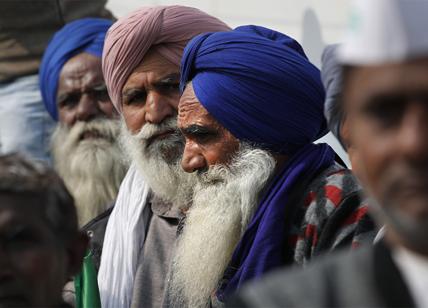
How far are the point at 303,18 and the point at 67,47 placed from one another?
1428 mm

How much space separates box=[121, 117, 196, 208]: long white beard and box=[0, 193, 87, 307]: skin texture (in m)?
2.32

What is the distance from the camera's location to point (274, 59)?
502cm

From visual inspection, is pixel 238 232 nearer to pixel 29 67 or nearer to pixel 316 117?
pixel 316 117

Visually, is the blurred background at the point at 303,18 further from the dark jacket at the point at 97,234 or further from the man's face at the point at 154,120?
the dark jacket at the point at 97,234

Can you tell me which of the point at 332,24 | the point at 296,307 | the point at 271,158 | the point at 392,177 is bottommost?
the point at 332,24

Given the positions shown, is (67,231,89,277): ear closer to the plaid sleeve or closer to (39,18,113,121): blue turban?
the plaid sleeve

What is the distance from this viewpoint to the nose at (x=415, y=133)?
86.7 inches

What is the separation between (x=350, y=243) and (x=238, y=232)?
754mm

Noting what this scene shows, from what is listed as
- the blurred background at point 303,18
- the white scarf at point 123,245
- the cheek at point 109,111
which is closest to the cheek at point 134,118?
the white scarf at point 123,245

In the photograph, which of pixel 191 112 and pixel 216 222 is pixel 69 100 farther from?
pixel 216 222

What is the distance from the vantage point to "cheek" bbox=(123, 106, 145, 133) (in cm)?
597

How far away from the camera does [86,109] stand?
24.1 feet

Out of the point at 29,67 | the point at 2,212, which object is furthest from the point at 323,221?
the point at 29,67

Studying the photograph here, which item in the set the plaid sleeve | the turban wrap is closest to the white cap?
the plaid sleeve
